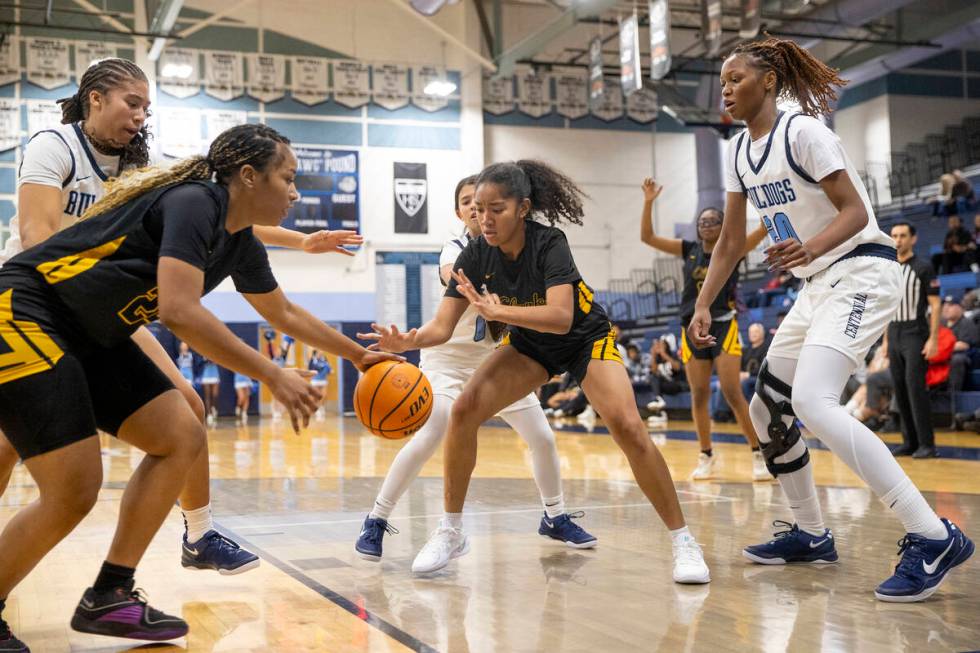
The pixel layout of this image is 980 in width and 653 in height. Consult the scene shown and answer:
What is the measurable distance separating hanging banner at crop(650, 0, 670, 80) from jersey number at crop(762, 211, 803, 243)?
12106 mm

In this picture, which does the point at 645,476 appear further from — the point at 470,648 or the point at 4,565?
the point at 4,565

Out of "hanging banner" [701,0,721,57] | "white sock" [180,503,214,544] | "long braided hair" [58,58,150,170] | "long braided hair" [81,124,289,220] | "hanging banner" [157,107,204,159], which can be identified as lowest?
"white sock" [180,503,214,544]

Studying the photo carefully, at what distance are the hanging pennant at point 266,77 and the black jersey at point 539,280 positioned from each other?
17.8m

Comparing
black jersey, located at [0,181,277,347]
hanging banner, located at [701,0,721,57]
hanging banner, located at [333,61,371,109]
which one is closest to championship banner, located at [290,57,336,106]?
hanging banner, located at [333,61,371,109]

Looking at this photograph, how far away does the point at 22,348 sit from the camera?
2.73 m

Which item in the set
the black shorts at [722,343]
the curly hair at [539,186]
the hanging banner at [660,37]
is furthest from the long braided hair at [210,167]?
the hanging banner at [660,37]

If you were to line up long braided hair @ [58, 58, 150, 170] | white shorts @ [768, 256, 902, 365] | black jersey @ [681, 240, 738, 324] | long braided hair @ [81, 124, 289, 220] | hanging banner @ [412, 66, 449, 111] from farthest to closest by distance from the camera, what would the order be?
hanging banner @ [412, 66, 449, 111] → black jersey @ [681, 240, 738, 324] → long braided hair @ [58, 58, 150, 170] → white shorts @ [768, 256, 902, 365] → long braided hair @ [81, 124, 289, 220]

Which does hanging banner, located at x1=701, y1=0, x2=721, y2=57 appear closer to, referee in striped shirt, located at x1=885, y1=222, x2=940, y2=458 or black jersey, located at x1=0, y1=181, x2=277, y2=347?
referee in striped shirt, located at x1=885, y1=222, x2=940, y2=458

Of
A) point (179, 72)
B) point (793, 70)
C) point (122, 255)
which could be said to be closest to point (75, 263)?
point (122, 255)

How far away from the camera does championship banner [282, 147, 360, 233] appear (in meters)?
20.7

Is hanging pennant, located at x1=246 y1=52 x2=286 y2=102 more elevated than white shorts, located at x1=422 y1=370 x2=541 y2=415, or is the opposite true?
hanging pennant, located at x1=246 y1=52 x2=286 y2=102

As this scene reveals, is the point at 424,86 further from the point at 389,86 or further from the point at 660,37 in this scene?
the point at 660,37

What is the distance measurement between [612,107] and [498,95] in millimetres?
2740

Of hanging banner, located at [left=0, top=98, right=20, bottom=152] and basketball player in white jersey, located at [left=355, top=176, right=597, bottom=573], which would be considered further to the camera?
hanging banner, located at [left=0, top=98, right=20, bottom=152]
